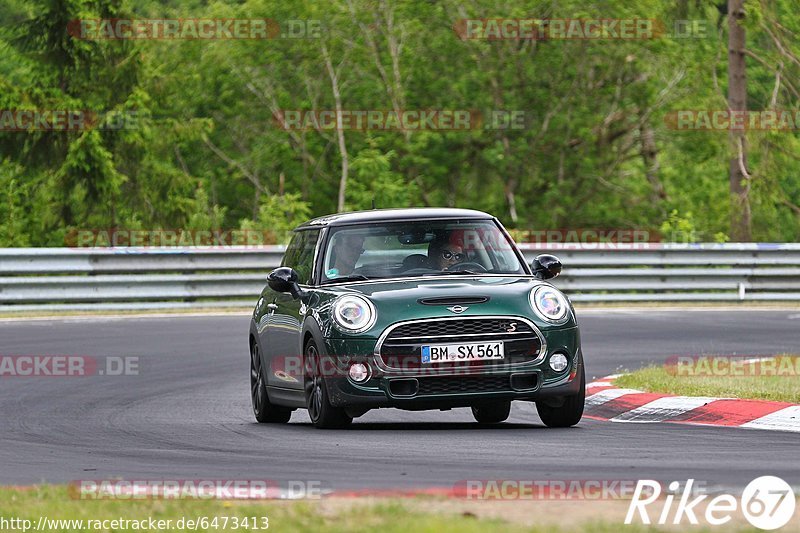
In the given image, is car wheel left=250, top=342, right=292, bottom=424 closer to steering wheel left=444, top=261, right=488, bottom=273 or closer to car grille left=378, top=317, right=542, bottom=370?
steering wheel left=444, top=261, right=488, bottom=273

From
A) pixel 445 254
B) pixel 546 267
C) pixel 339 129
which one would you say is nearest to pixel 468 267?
pixel 445 254

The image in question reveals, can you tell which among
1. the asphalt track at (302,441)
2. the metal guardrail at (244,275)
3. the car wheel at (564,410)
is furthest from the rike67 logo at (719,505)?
the metal guardrail at (244,275)

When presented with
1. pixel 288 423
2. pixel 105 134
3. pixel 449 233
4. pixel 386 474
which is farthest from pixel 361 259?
pixel 105 134

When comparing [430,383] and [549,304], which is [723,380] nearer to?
[549,304]

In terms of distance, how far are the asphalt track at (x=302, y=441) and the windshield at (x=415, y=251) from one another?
1.09 m

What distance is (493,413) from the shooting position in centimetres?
1198

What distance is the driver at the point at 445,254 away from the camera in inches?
460

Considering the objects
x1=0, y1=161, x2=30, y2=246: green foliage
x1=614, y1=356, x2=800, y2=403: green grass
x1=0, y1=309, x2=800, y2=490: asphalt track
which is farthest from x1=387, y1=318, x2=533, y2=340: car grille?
x1=0, y1=161, x2=30, y2=246: green foliage

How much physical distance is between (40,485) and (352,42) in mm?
35726

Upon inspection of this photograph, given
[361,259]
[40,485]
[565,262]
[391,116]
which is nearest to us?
[40,485]

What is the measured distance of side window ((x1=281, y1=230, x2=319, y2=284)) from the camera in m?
12.0

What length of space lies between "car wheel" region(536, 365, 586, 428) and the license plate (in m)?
0.72

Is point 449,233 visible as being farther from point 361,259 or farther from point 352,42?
point 352,42

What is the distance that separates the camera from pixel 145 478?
8195 mm
